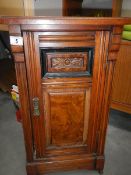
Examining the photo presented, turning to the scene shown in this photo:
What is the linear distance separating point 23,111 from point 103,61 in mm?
482

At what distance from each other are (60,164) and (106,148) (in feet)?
1.52

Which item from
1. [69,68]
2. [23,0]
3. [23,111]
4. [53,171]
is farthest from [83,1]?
[53,171]

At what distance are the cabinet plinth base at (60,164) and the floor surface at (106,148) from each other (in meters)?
0.09

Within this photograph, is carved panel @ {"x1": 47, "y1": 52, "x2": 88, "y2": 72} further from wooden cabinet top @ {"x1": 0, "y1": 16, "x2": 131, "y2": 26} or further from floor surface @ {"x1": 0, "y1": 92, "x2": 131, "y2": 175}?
floor surface @ {"x1": 0, "y1": 92, "x2": 131, "y2": 175}

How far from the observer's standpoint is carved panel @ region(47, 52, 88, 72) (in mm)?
841

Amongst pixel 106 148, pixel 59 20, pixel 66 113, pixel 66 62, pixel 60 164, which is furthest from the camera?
pixel 106 148

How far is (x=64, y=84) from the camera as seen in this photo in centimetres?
90

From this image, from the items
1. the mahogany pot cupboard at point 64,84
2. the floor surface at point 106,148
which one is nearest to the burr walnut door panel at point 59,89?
the mahogany pot cupboard at point 64,84

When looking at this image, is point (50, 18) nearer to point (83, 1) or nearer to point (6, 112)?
point (83, 1)

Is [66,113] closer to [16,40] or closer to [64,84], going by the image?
[64,84]

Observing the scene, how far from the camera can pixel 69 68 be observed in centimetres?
87

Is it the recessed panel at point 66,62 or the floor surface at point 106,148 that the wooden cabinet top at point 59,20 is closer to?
the recessed panel at point 66,62

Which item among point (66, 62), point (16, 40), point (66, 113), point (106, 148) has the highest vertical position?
point (16, 40)

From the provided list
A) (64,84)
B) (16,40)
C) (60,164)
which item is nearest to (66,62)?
(64,84)
